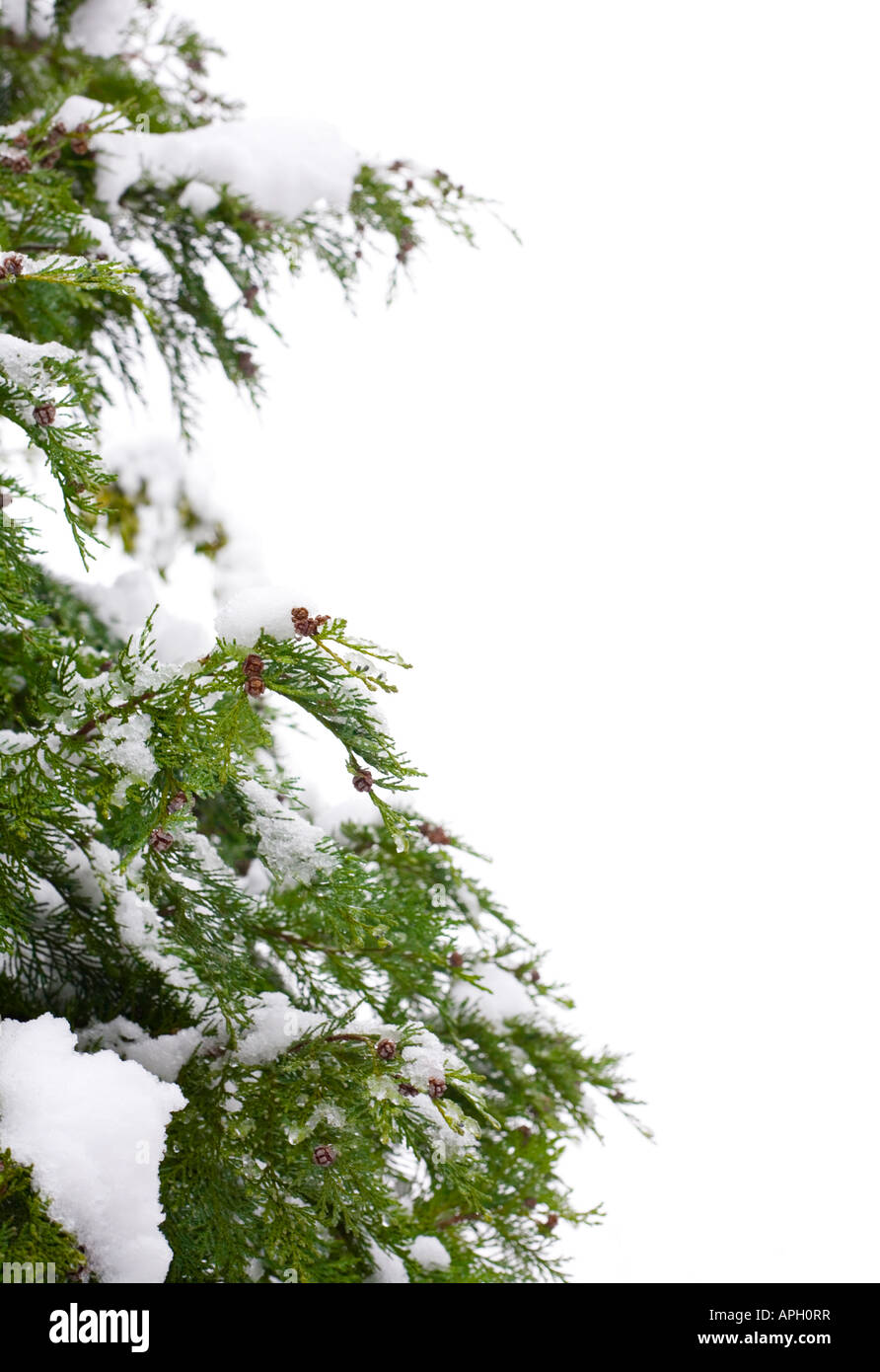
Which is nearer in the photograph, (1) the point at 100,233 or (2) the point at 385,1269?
(2) the point at 385,1269

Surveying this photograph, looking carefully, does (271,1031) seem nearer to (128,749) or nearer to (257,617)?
(128,749)

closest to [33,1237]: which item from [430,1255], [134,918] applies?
[134,918]

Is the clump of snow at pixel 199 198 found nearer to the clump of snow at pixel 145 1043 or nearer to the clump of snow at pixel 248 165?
the clump of snow at pixel 248 165

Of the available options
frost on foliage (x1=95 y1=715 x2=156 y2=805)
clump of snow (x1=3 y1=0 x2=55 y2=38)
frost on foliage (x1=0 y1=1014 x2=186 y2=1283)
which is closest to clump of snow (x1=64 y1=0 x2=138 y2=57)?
clump of snow (x1=3 y1=0 x2=55 y2=38)

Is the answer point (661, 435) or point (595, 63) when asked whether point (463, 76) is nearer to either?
point (595, 63)

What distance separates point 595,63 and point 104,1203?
30160mm

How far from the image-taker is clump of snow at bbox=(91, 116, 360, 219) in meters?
2.54

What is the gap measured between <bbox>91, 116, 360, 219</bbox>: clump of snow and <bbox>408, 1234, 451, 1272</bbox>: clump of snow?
8.61 feet

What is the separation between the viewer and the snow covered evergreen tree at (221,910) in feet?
3.64

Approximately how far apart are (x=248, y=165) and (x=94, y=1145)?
8.29ft

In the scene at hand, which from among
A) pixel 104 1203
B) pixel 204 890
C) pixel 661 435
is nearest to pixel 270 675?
pixel 204 890

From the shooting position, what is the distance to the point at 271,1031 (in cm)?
147

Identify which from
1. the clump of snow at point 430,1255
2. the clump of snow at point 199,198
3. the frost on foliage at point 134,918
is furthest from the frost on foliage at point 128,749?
the clump of snow at point 199,198

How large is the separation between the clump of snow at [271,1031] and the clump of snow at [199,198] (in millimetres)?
2177
